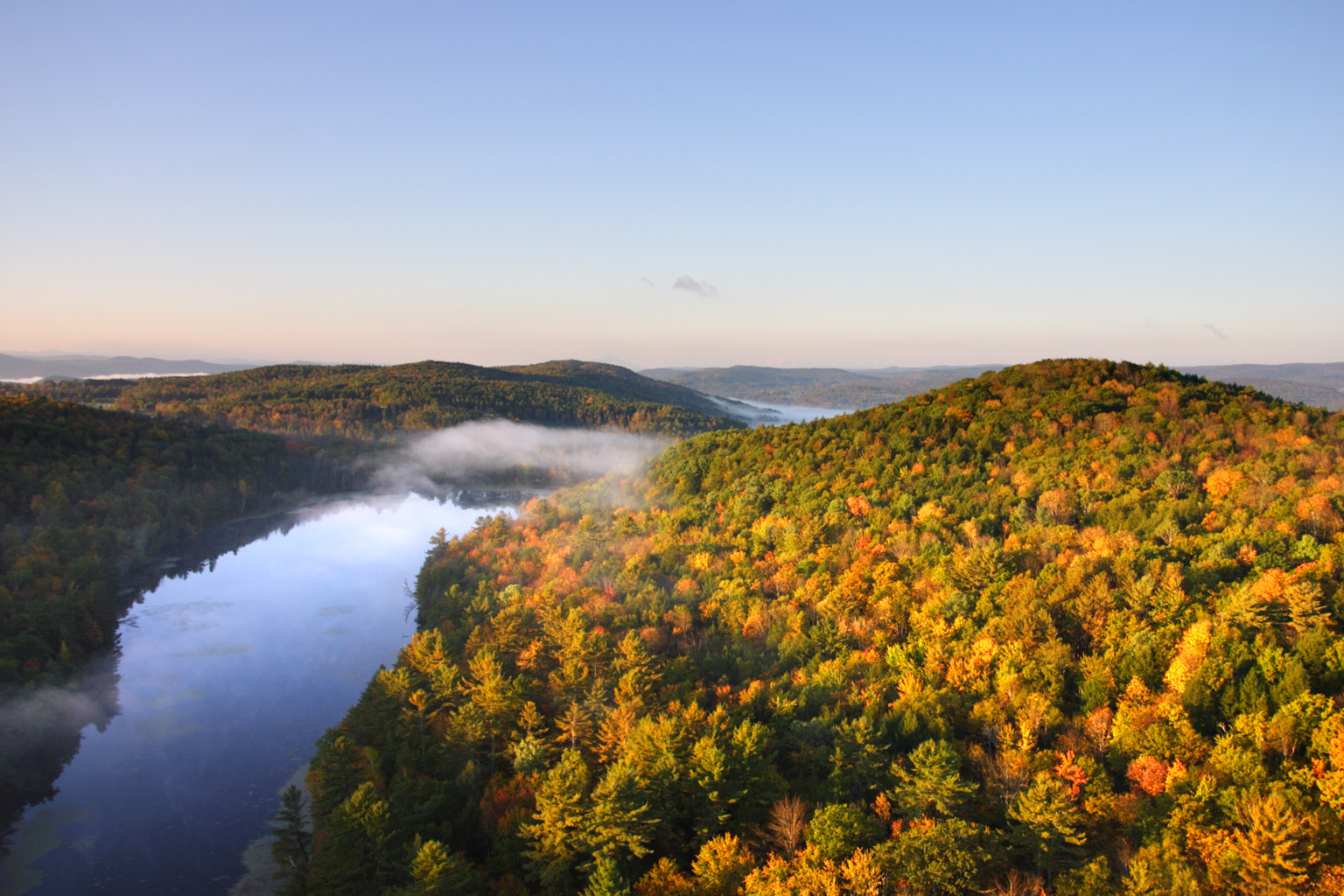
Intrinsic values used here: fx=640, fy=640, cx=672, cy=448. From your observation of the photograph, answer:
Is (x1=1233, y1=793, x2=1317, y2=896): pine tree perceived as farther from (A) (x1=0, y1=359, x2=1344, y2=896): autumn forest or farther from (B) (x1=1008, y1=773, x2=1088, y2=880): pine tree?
(B) (x1=1008, y1=773, x2=1088, y2=880): pine tree

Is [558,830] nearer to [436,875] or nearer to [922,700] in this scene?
[436,875]

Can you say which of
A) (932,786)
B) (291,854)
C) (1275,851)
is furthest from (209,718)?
(1275,851)

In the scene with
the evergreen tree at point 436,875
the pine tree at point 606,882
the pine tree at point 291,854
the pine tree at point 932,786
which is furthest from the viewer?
the pine tree at point 291,854

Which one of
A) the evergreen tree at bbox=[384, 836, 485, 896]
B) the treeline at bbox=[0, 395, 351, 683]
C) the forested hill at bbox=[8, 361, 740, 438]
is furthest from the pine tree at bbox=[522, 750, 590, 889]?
the forested hill at bbox=[8, 361, 740, 438]

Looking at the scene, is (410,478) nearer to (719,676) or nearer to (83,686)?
(83,686)

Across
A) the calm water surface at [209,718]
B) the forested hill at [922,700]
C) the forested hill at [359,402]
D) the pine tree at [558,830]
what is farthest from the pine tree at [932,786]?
the forested hill at [359,402]

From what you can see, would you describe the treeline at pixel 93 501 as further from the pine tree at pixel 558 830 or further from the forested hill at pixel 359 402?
the pine tree at pixel 558 830
